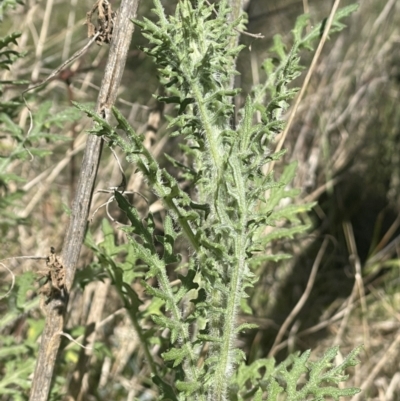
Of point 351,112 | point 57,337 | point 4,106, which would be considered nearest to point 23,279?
point 57,337

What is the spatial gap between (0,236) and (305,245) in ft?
6.04

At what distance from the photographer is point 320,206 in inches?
160

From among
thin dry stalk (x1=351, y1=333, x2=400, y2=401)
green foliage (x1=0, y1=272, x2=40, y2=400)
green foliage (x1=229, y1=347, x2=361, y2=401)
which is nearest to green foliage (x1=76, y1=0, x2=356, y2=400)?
green foliage (x1=229, y1=347, x2=361, y2=401)

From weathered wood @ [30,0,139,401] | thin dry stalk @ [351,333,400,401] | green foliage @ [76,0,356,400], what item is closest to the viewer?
green foliage @ [76,0,356,400]

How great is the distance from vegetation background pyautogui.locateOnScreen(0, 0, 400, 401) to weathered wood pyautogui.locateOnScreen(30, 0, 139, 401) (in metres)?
1.00

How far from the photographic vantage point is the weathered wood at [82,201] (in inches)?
73.1

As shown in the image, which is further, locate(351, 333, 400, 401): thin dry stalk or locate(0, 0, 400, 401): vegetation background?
locate(0, 0, 400, 401): vegetation background

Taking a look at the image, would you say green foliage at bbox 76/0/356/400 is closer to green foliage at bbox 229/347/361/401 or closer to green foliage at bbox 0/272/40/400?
green foliage at bbox 229/347/361/401

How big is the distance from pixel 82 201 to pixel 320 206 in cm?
241

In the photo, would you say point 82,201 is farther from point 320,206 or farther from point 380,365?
point 320,206

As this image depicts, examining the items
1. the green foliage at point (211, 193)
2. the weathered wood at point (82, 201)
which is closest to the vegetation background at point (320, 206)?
the weathered wood at point (82, 201)

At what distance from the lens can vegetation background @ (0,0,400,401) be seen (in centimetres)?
331

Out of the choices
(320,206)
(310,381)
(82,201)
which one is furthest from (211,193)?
(320,206)

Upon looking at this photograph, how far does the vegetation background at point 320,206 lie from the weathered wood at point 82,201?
100 centimetres
